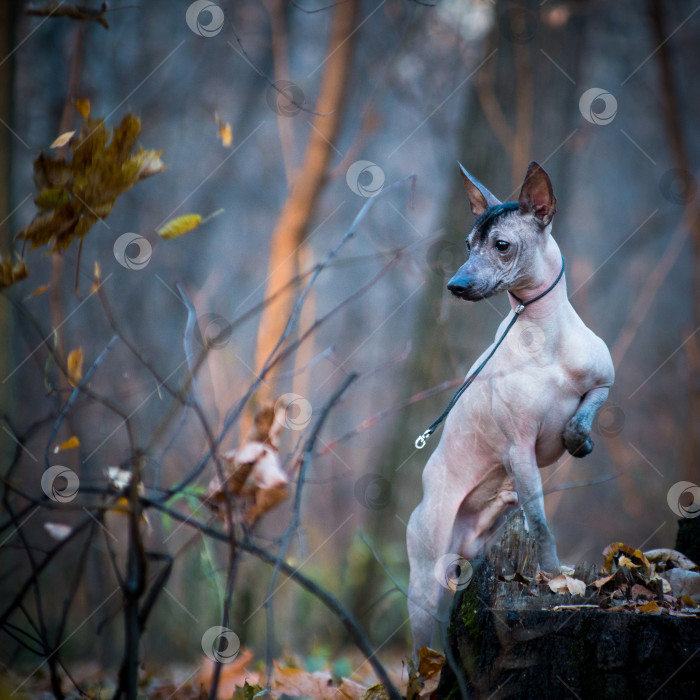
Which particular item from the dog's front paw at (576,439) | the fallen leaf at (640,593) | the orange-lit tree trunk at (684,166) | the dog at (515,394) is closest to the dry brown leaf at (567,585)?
the dog at (515,394)

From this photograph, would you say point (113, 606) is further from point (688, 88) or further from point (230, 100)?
point (688, 88)

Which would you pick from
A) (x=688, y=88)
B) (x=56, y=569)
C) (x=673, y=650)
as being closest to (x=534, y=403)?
(x=673, y=650)

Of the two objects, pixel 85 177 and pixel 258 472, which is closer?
pixel 85 177

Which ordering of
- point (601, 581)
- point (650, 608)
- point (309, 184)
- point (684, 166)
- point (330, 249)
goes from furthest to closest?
point (330, 249)
point (684, 166)
point (309, 184)
point (601, 581)
point (650, 608)

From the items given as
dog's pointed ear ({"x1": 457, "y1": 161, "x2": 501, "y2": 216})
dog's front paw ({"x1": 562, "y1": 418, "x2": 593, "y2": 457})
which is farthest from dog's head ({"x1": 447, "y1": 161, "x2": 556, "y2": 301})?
dog's front paw ({"x1": 562, "y1": 418, "x2": 593, "y2": 457})

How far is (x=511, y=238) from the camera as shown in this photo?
293 centimetres

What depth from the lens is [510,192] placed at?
22.1ft

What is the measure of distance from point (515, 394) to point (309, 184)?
5430 mm

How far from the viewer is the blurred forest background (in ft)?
23.6

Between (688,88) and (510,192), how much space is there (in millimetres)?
6614

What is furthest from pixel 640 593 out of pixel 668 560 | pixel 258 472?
pixel 258 472

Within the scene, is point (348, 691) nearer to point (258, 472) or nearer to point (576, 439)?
point (258, 472)

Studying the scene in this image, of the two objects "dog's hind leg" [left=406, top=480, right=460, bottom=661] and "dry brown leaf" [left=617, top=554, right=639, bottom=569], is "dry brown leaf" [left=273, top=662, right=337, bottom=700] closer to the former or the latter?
"dog's hind leg" [left=406, top=480, right=460, bottom=661]

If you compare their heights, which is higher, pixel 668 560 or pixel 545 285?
pixel 545 285
